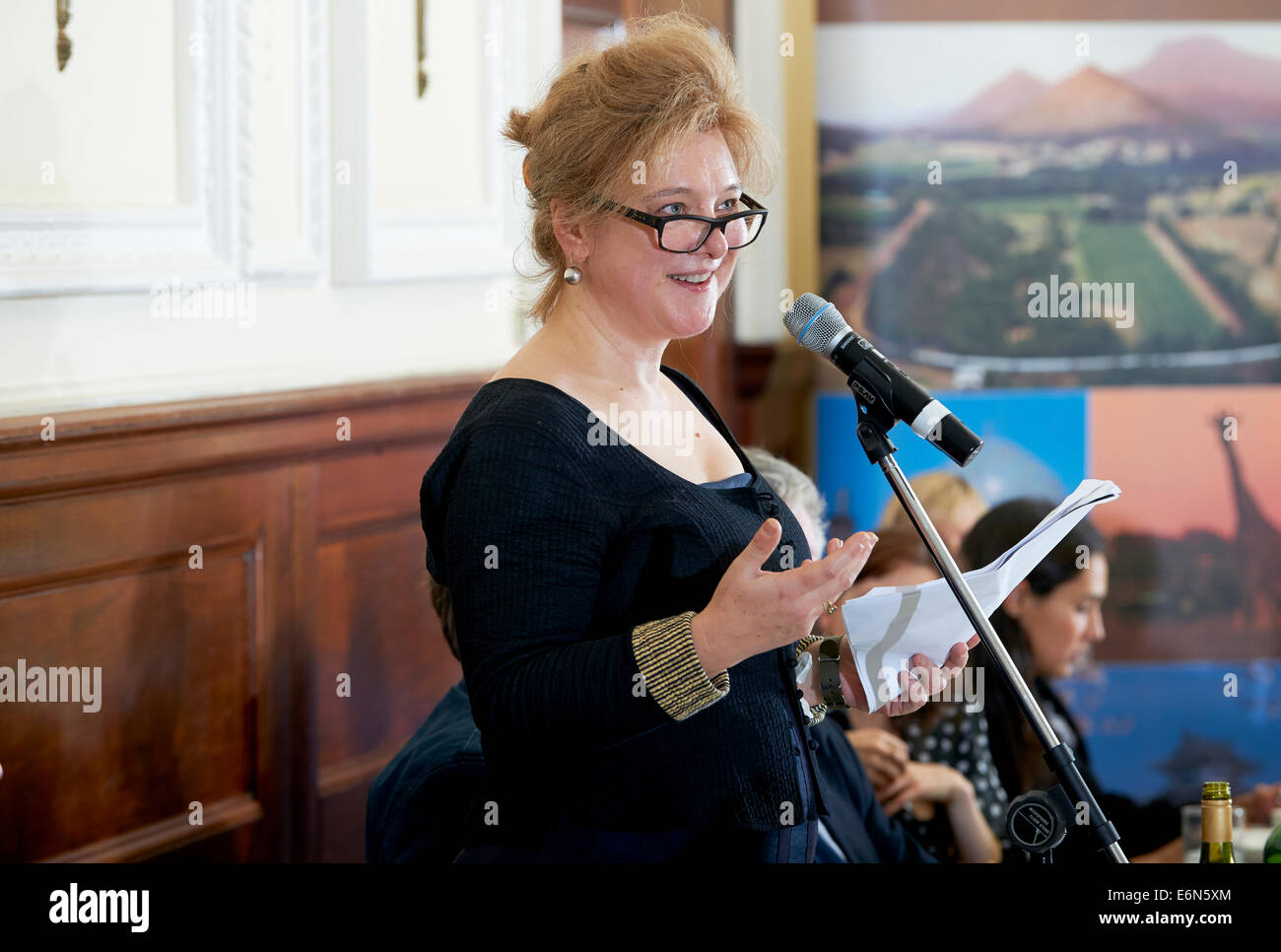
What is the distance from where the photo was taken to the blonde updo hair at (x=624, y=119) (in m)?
1.52

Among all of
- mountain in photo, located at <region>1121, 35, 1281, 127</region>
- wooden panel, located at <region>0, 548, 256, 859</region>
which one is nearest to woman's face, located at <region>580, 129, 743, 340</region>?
wooden panel, located at <region>0, 548, 256, 859</region>

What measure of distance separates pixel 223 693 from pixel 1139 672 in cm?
274

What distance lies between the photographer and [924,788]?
8.35 feet

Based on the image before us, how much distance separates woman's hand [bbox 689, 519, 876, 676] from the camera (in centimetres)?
125

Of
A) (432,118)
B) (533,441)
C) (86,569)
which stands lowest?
(86,569)

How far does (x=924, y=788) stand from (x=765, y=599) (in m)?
1.41

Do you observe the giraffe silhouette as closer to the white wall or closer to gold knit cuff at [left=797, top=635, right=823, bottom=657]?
the white wall

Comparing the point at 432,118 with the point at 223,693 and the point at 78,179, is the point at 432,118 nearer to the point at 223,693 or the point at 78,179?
the point at 78,179

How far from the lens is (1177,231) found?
157 inches

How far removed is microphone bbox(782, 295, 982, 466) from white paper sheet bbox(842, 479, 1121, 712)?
17 centimetres

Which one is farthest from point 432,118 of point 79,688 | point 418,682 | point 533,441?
point 533,441

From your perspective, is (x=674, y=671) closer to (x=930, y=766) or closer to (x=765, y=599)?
(x=765, y=599)

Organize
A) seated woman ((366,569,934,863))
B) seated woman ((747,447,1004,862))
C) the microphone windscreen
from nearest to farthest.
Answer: the microphone windscreen → seated woman ((366,569,934,863)) → seated woman ((747,447,1004,862))

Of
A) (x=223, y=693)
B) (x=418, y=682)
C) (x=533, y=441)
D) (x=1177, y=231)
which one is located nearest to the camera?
(x=533, y=441)
